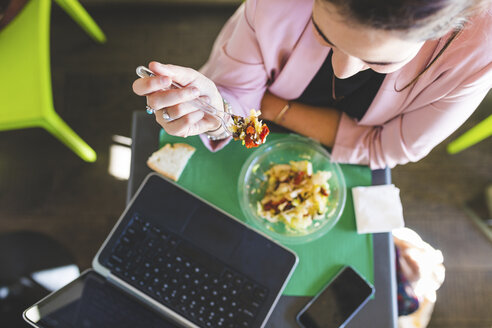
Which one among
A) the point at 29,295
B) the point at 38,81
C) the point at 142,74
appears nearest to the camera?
the point at 142,74

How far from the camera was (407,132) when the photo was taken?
902mm

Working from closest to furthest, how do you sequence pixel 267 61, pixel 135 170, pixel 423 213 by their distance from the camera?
pixel 267 61 < pixel 135 170 < pixel 423 213

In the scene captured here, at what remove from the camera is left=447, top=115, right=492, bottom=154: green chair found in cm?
143

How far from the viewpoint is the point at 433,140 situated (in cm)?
89

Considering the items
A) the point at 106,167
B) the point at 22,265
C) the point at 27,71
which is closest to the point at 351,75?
the point at 27,71

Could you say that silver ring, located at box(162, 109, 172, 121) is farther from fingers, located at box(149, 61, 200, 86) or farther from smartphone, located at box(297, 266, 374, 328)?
smartphone, located at box(297, 266, 374, 328)

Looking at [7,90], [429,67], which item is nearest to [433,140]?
[429,67]

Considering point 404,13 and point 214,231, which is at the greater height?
point 404,13

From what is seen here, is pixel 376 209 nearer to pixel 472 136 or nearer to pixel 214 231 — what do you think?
pixel 214 231

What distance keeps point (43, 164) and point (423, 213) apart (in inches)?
68.8

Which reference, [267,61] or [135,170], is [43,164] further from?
[267,61]

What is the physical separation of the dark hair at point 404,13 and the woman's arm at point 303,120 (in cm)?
48

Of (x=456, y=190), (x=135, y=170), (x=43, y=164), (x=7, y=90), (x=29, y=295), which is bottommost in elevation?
(x=29, y=295)

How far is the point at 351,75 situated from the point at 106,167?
1.34 meters
